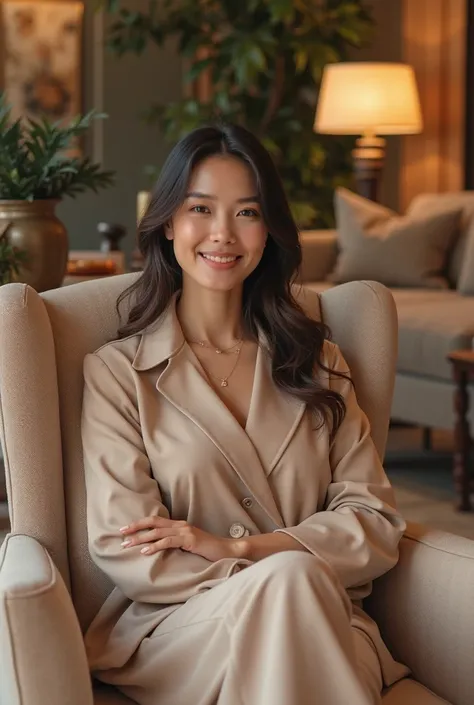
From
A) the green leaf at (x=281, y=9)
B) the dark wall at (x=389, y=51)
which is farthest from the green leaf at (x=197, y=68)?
the dark wall at (x=389, y=51)

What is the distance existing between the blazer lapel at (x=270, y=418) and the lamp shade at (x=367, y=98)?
4406 mm

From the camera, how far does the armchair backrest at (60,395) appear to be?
6.72ft

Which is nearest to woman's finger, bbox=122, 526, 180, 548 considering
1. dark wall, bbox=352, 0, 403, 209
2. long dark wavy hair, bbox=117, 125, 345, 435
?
long dark wavy hair, bbox=117, 125, 345, 435

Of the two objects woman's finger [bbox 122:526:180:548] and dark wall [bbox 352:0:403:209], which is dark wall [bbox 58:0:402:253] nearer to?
dark wall [bbox 352:0:403:209]

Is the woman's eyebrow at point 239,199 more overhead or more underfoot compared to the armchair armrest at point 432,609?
more overhead

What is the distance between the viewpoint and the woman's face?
2141 mm

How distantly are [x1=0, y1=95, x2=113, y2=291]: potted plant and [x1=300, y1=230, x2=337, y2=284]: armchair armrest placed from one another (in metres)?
3.23

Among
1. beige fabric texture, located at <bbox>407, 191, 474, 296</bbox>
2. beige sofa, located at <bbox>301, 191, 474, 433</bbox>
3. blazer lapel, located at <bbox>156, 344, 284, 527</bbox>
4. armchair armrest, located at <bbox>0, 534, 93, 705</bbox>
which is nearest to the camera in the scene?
armchair armrest, located at <bbox>0, 534, 93, 705</bbox>

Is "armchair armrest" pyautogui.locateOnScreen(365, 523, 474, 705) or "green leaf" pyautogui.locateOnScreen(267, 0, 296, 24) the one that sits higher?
"green leaf" pyautogui.locateOnScreen(267, 0, 296, 24)

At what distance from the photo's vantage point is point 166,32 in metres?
6.85

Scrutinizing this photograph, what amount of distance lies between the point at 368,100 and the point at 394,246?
3.00ft

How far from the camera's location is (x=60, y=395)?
2.15 metres

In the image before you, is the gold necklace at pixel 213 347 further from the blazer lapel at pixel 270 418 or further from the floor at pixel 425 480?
the floor at pixel 425 480

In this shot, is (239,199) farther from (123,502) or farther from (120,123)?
(120,123)
